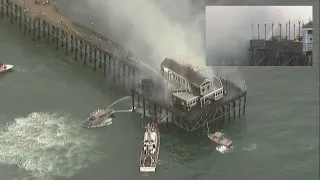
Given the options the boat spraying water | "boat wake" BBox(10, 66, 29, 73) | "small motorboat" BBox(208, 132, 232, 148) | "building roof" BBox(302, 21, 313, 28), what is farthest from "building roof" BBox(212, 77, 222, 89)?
"boat wake" BBox(10, 66, 29, 73)

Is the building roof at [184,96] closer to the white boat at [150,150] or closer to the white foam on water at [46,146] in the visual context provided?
the white boat at [150,150]

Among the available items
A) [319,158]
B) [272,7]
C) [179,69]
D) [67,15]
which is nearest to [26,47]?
[67,15]

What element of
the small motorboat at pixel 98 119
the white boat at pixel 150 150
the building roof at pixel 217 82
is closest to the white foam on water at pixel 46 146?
the small motorboat at pixel 98 119

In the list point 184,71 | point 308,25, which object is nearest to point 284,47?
point 308,25

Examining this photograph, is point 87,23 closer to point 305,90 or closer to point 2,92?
point 2,92

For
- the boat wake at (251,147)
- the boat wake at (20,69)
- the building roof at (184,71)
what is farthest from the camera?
the boat wake at (20,69)

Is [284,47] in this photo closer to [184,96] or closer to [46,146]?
[184,96]
